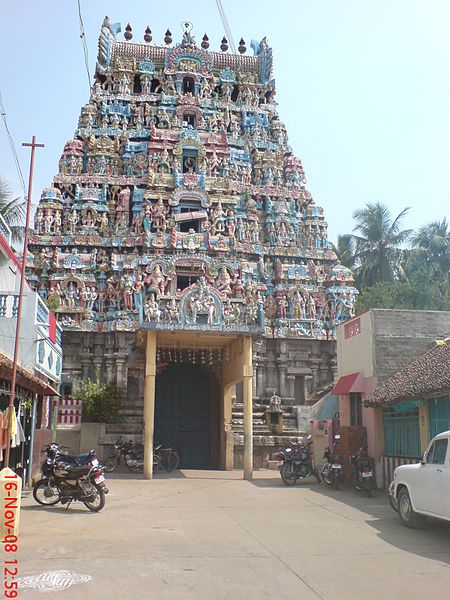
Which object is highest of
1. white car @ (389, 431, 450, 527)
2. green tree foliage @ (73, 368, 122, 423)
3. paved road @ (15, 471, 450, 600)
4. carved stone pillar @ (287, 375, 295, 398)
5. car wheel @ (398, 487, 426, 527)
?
carved stone pillar @ (287, 375, 295, 398)

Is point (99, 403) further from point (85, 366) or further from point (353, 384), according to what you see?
point (353, 384)

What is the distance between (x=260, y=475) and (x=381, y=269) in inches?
1052

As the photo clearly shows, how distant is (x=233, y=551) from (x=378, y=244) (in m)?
37.6

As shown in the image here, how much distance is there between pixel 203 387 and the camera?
85.3 ft

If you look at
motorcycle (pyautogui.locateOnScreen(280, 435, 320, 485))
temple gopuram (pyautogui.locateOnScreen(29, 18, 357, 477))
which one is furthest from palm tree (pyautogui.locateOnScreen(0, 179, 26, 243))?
motorcycle (pyautogui.locateOnScreen(280, 435, 320, 485))

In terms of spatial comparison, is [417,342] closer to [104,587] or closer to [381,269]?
[104,587]

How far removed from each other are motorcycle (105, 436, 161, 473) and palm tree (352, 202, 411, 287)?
26.3 meters

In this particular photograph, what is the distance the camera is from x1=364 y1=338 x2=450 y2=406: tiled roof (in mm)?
11990

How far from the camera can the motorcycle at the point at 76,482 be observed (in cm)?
1102

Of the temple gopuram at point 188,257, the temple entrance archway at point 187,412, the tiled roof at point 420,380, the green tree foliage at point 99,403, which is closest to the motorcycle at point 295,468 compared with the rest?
the tiled roof at point 420,380

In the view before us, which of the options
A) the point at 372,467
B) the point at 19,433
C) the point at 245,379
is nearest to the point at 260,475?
the point at 245,379

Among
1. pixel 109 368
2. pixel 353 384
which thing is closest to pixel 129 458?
pixel 109 368

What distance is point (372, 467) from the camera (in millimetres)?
14500

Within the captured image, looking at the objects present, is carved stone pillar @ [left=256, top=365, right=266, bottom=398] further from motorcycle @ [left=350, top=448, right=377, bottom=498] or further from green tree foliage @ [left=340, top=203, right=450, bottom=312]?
green tree foliage @ [left=340, top=203, right=450, bottom=312]
